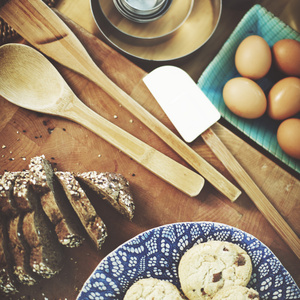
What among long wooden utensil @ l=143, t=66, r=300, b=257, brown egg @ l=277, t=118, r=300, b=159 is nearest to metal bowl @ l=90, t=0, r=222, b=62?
long wooden utensil @ l=143, t=66, r=300, b=257

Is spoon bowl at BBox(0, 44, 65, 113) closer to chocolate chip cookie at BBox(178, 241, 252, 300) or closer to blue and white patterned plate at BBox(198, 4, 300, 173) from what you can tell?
blue and white patterned plate at BBox(198, 4, 300, 173)

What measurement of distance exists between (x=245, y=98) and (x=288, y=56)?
0.24 metres

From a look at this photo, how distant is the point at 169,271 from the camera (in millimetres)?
886

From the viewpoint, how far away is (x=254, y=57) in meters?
0.97

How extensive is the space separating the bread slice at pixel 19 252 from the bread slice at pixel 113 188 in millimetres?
241

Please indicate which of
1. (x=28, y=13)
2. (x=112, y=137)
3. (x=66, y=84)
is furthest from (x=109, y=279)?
(x=28, y=13)

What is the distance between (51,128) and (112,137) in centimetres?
25

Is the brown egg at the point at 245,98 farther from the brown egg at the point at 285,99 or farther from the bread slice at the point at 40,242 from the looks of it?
the bread slice at the point at 40,242

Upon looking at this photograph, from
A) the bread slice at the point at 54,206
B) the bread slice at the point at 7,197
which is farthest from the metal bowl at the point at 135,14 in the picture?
the bread slice at the point at 7,197

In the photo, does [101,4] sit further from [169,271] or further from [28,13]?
[169,271]

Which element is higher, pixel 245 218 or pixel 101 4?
pixel 101 4

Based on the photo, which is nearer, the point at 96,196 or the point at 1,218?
the point at 1,218

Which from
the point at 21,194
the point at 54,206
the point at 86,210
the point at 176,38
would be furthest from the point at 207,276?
the point at 176,38

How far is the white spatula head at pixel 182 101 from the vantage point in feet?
3.15
